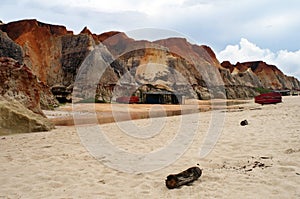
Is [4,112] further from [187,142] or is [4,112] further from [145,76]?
[145,76]

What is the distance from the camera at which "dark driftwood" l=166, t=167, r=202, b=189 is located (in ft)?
13.6

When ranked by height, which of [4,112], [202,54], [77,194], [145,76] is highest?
[202,54]

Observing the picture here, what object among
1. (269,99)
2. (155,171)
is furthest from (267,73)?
(155,171)

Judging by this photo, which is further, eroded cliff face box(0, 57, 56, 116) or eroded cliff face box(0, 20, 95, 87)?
eroded cliff face box(0, 20, 95, 87)

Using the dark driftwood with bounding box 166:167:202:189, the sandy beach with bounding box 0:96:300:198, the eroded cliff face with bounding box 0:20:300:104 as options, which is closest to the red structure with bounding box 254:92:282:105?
the eroded cliff face with bounding box 0:20:300:104

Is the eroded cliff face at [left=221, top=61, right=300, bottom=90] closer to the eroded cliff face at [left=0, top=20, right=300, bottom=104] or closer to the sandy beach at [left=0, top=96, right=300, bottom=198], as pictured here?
the eroded cliff face at [left=0, top=20, right=300, bottom=104]

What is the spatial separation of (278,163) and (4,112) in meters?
9.35

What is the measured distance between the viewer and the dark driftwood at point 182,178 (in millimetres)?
4156

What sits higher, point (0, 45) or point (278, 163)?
point (0, 45)

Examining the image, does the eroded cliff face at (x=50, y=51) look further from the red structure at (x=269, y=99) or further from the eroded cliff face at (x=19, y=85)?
the red structure at (x=269, y=99)

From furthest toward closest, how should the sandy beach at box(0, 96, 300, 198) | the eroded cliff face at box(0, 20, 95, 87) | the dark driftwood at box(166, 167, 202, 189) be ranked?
the eroded cliff face at box(0, 20, 95, 87) → the dark driftwood at box(166, 167, 202, 189) → the sandy beach at box(0, 96, 300, 198)

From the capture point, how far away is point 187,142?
26.0ft

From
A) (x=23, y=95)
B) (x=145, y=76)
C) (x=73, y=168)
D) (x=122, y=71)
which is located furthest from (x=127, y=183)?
(x=145, y=76)

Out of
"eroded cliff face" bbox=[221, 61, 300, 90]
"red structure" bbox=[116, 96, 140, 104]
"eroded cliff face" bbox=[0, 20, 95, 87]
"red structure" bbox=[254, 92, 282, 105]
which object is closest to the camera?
"red structure" bbox=[254, 92, 282, 105]
